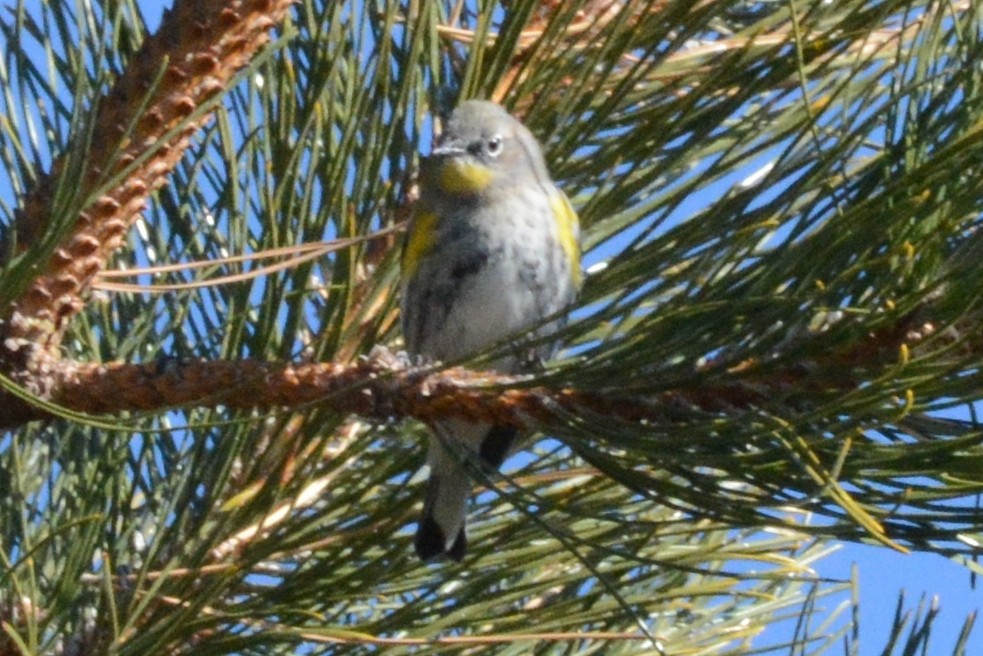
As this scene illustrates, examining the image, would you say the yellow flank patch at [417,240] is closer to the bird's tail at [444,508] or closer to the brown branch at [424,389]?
the bird's tail at [444,508]

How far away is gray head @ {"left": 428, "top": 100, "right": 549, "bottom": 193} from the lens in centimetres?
169

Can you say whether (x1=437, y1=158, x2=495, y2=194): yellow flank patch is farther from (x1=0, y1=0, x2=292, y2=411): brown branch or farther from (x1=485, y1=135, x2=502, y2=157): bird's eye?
(x1=0, y1=0, x2=292, y2=411): brown branch

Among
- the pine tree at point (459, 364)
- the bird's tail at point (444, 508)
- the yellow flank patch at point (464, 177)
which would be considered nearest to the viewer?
the pine tree at point (459, 364)

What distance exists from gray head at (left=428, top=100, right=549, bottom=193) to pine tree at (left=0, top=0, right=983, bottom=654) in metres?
0.03

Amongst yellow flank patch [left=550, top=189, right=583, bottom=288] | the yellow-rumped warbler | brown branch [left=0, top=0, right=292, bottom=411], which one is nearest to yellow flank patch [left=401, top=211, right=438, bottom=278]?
the yellow-rumped warbler

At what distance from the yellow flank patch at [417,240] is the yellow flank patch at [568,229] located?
143 mm

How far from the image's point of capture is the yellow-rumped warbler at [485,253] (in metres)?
1.86

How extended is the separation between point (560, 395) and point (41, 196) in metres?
0.45

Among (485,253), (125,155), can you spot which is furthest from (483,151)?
(125,155)

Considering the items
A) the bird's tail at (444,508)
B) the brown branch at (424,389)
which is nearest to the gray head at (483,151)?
the bird's tail at (444,508)

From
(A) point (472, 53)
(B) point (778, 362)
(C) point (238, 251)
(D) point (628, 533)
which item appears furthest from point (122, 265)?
(B) point (778, 362)

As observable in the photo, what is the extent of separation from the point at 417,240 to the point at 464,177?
0.36 metres

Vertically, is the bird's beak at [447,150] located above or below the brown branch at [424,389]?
above

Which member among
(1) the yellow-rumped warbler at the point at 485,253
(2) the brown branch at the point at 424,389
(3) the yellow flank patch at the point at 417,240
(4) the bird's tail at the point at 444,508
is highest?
(1) the yellow-rumped warbler at the point at 485,253
